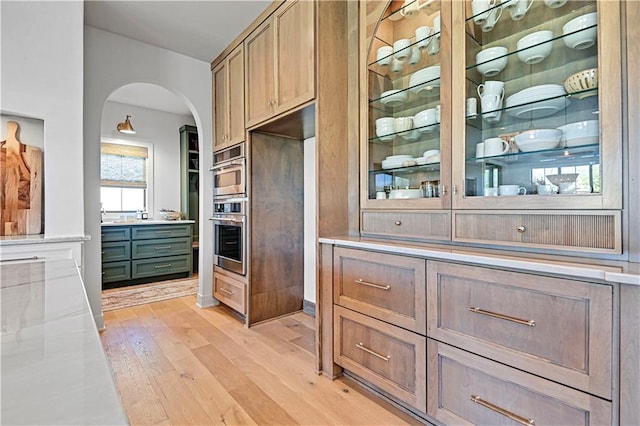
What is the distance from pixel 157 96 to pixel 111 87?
6.14 ft

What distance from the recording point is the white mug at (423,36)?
5.91ft

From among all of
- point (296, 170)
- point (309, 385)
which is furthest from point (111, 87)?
point (309, 385)

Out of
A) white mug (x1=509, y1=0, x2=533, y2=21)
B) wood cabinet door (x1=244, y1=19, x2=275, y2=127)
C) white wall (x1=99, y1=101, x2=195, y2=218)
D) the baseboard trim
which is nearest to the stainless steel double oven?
wood cabinet door (x1=244, y1=19, x2=275, y2=127)

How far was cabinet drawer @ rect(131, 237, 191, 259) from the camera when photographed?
4332 mm

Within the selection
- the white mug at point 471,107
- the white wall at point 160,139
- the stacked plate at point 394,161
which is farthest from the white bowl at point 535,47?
the white wall at point 160,139

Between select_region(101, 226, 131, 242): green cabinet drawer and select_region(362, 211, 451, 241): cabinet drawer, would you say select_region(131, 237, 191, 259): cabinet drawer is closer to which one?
select_region(101, 226, 131, 242): green cabinet drawer

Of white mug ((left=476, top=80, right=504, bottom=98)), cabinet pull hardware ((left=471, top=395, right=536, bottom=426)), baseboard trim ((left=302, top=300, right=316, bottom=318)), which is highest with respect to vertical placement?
white mug ((left=476, top=80, right=504, bottom=98))

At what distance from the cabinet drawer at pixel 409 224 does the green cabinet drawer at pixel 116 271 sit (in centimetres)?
367

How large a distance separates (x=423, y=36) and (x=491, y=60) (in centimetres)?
45

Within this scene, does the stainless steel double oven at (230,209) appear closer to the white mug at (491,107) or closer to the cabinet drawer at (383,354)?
the cabinet drawer at (383,354)

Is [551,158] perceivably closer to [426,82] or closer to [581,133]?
[581,133]

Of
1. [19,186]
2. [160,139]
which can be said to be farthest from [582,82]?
[160,139]

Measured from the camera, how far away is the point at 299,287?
10.4 feet

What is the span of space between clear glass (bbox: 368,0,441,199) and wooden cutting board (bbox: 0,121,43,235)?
2397 mm
